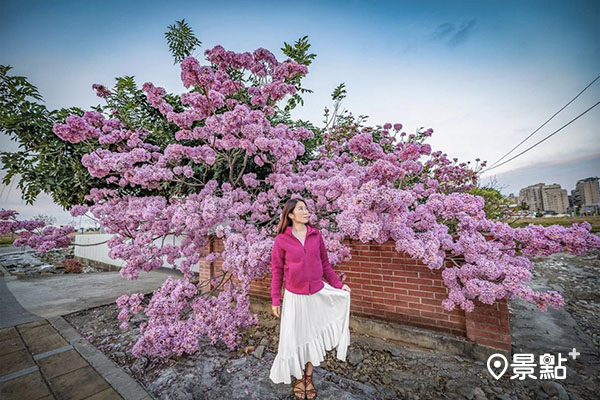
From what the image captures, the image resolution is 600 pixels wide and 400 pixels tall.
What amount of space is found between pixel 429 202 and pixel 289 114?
338cm

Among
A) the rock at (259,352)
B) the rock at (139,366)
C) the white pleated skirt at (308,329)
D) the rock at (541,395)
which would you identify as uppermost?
the white pleated skirt at (308,329)

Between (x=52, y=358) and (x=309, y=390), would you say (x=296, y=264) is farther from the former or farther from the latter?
(x=52, y=358)

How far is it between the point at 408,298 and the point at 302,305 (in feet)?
5.48

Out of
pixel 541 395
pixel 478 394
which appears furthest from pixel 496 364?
pixel 478 394

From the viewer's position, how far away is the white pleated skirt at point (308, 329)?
1.98 metres

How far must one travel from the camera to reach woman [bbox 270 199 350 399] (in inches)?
78.5

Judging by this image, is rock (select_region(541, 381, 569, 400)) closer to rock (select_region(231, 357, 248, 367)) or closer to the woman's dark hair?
the woman's dark hair

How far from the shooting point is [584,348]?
2.75 m

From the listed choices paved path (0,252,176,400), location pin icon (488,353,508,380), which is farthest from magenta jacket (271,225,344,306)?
location pin icon (488,353,508,380)

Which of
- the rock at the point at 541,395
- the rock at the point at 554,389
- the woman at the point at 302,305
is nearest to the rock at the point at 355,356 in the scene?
the woman at the point at 302,305

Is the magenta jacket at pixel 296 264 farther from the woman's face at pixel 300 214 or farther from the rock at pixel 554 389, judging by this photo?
the rock at pixel 554 389

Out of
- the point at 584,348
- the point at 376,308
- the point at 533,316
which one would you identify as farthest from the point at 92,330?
the point at 533,316

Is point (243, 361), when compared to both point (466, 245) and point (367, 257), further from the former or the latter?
point (466, 245)

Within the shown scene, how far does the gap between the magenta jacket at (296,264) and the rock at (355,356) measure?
1.17m
